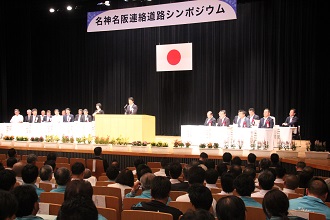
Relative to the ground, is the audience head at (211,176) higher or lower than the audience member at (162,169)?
higher

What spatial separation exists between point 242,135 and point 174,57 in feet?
18.0

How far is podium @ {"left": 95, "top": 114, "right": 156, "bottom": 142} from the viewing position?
10977mm

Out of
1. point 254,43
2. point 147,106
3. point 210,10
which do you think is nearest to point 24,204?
point 210,10

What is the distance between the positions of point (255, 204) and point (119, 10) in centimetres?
1217

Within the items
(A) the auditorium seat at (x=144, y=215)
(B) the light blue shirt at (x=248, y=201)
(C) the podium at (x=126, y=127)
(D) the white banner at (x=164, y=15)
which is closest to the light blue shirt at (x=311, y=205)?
(B) the light blue shirt at (x=248, y=201)

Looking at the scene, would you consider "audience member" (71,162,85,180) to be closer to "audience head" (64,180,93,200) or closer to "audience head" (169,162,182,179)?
"audience head" (169,162,182,179)

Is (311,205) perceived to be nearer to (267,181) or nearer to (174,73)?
(267,181)

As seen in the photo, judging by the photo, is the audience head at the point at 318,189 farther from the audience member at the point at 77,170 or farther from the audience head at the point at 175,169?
the audience member at the point at 77,170

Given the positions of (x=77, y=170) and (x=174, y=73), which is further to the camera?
(x=174, y=73)

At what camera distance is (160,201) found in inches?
126

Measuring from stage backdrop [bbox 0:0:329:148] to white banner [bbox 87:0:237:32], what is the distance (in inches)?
47.2

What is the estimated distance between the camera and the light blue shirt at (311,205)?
11.1 ft

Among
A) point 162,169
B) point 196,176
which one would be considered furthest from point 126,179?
point 162,169

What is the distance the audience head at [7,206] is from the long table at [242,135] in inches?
316
